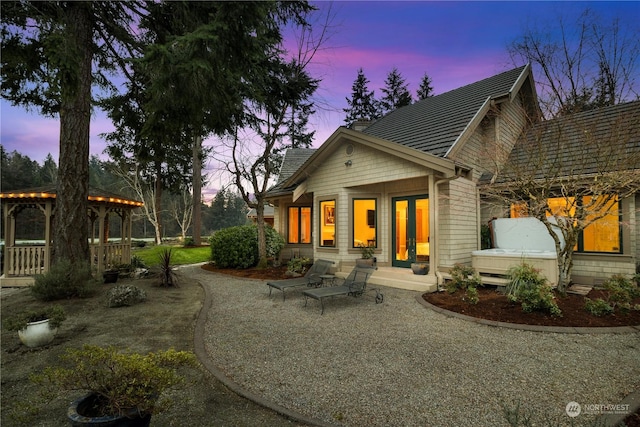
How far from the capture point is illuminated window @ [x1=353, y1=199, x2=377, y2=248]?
35.0ft

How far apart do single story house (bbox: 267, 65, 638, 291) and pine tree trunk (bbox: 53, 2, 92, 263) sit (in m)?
7.04

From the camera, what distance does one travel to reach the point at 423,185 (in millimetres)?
9594

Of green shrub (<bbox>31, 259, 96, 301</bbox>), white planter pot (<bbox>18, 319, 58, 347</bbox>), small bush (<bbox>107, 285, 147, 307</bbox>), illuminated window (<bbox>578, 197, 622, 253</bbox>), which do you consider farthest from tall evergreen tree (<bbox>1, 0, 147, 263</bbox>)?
illuminated window (<bbox>578, 197, 622, 253</bbox>)

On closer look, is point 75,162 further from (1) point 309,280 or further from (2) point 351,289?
(2) point 351,289

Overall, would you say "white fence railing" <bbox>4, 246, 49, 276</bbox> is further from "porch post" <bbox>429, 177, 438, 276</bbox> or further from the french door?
"porch post" <bbox>429, 177, 438, 276</bbox>

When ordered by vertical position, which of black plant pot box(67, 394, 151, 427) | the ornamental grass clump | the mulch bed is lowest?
the mulch bed

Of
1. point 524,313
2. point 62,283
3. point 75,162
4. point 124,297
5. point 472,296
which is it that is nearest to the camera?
point 524,313

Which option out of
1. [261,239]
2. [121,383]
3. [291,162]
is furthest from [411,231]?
[291,162]

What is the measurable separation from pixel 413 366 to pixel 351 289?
3.13 meters

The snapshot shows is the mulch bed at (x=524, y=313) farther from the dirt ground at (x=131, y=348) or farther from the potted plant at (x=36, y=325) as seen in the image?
the potted plant at (x=36, y=325)

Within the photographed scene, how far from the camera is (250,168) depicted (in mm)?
11914

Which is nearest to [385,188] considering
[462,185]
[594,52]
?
[462,185]

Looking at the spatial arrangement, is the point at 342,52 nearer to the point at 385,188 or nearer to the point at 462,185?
the point at 385,188

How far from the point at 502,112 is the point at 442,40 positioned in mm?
3911
